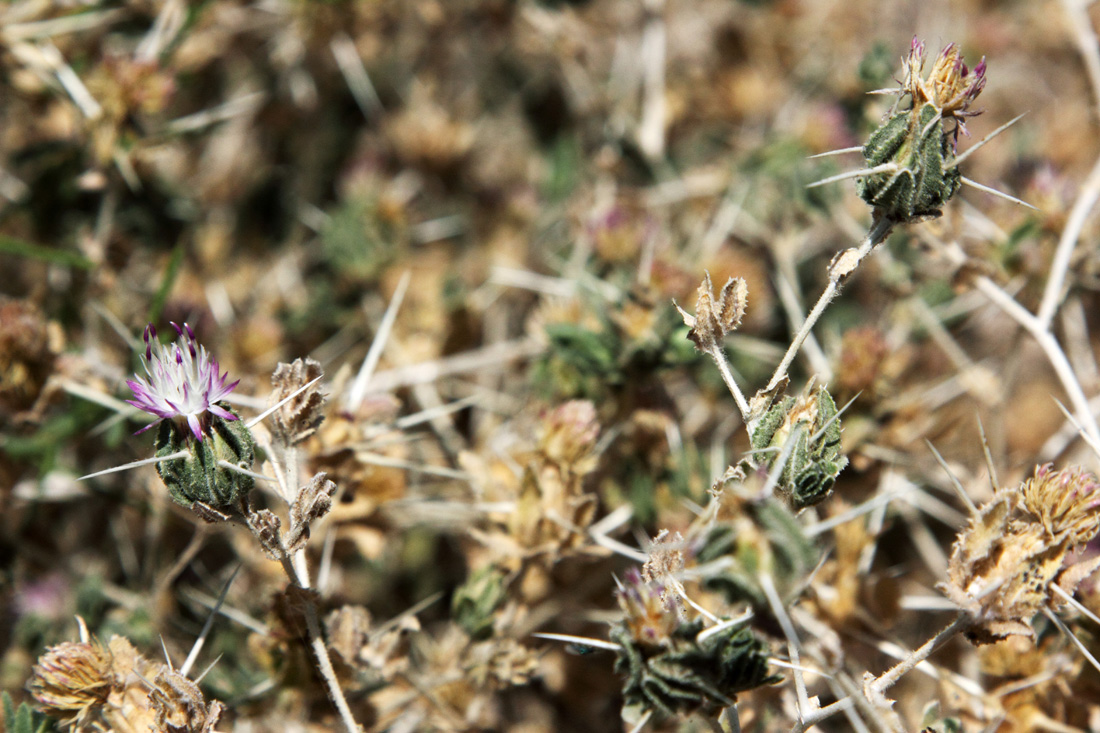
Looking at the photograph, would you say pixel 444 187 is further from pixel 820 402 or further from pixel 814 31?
pixel 820 402

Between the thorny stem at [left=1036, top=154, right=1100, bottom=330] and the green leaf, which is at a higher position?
the green leaf

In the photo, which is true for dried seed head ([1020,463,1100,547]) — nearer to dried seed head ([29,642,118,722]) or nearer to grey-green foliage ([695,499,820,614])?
grey-green foliage ([695,499,820,614])

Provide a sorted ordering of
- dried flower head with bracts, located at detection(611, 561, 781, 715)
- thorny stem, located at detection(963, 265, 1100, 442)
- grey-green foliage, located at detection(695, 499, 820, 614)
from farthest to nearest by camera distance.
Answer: thorny stem, located at detection(963, 265, 1100, 442) → dried flower head with bracts, located at detection(611, 561, 781, 715) → grey-green foliage, located at detection(695, 499, 820, 614)

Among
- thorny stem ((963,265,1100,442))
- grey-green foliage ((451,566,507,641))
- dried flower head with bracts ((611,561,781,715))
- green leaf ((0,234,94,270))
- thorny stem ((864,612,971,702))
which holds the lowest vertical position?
grey-green foliage ((451,566,507,641))

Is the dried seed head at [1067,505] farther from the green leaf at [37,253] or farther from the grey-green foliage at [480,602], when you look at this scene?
the green leaf at [37,253]

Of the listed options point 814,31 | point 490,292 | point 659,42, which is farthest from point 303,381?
point 814,31

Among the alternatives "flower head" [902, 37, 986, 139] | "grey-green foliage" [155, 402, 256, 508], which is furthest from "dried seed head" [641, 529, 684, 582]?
"flower head" [902, 37, 986, 139]
